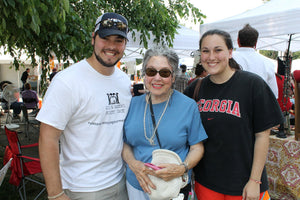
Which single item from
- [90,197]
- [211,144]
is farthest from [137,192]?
[211,144]

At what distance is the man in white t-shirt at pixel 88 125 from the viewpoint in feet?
4.88

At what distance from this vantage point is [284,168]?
3207 millimetres

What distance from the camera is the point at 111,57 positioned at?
1.69 metres

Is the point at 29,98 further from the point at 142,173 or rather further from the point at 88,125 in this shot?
the point at 142,173

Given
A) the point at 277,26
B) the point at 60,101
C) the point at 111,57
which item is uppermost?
the point at 277,26

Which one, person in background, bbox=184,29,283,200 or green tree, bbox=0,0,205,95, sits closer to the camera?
person in background, bbox=184,29,283,200

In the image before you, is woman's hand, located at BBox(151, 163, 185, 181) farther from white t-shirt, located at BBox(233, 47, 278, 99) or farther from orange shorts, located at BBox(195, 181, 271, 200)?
white t-shirt, located at BBox(233, 47, 278, 99)

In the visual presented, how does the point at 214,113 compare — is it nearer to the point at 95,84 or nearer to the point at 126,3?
the point at 95,84

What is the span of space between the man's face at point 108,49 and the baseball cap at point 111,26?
0.14 ft

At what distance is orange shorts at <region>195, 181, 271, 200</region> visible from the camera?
1.66 m

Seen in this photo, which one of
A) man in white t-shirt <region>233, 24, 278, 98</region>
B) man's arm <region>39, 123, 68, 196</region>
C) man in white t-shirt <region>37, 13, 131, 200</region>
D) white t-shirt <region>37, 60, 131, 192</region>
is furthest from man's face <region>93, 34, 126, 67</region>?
man in white t-shirt <region>233, 24, 278, 98</region>

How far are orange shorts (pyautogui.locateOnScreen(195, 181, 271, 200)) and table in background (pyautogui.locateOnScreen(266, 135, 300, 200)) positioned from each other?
170 cm

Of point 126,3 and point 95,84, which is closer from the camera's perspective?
point 95,84

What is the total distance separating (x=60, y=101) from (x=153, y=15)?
387 cm
